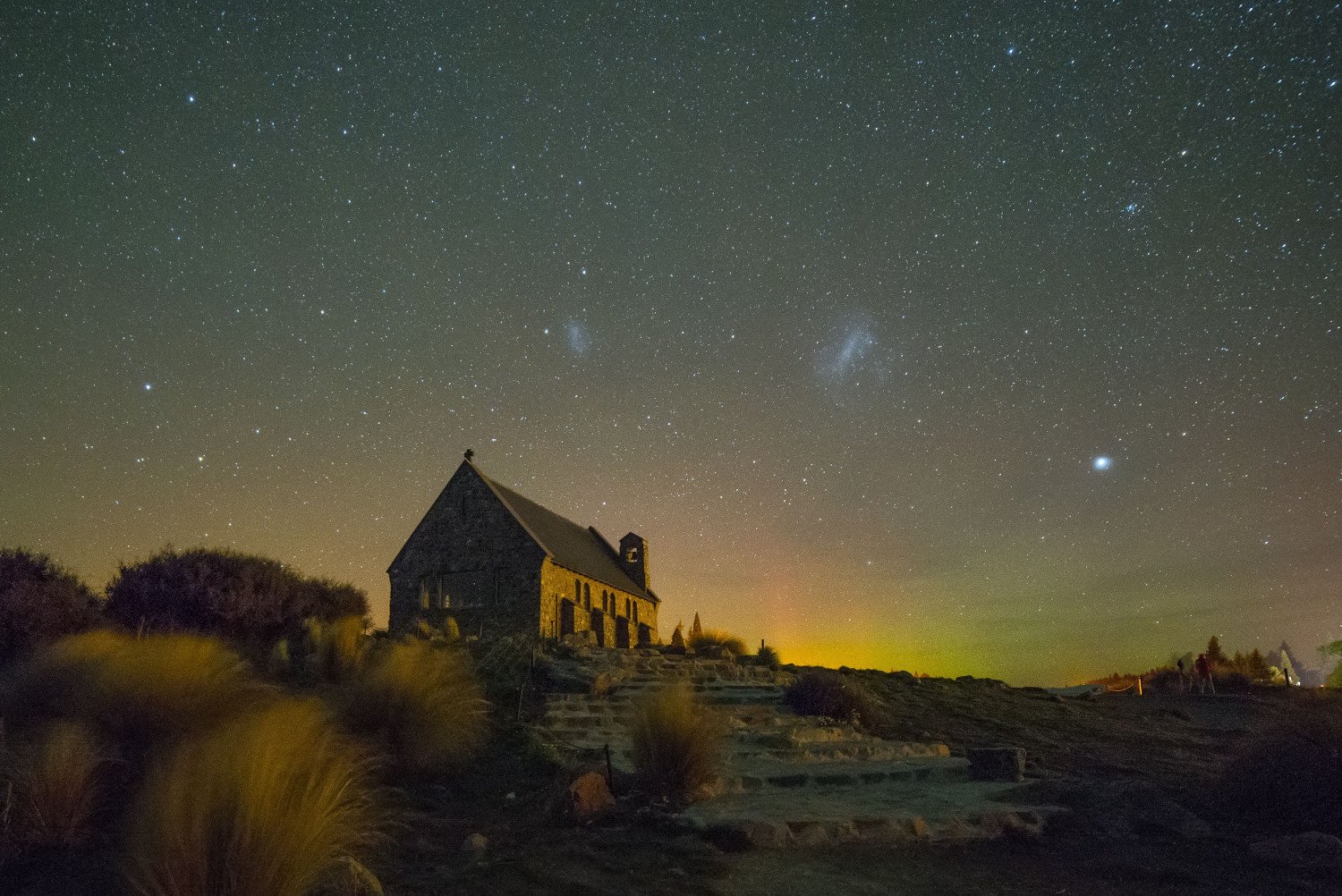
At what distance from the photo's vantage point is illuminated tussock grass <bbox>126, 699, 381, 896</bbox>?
4.64 meters

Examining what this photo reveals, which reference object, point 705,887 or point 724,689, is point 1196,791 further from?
point 724,689

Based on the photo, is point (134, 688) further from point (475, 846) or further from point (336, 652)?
point (336, 652)

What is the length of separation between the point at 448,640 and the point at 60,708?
9834 millimetres

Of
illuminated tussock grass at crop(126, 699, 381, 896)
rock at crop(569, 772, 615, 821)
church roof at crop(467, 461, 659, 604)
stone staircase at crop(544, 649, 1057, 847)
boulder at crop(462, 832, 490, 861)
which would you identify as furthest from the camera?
church roof at crop(467, 461, 659, 604)

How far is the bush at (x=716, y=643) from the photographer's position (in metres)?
26.9

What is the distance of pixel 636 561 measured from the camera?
130 ft

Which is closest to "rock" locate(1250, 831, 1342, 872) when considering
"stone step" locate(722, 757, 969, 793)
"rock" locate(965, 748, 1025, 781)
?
"rock" locate(965, 748, 1025, 781)

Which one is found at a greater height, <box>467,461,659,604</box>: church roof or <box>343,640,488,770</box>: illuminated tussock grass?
<box>467,461,659,604</box>: church roof

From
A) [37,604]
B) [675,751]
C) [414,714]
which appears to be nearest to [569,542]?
[37,604]

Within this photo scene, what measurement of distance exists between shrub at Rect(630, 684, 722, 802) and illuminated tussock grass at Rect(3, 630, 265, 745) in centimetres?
460

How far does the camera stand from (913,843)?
294 inches

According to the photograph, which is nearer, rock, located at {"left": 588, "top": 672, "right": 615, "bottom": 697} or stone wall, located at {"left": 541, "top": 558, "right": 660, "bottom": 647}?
rock, located at {"left": 588, "top": 672, "right": 615, "bottom": 697}

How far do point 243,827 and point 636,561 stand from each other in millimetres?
34977

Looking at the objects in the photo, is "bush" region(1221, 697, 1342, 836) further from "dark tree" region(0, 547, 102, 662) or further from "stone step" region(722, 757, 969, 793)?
"dark tree" region(0, 547, 102, 662)
